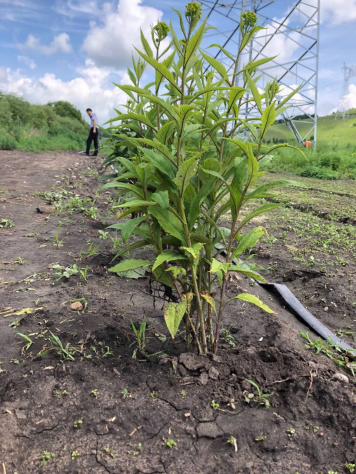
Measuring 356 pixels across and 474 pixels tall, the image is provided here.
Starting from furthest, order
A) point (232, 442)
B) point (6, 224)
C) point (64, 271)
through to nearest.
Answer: point (6, 224), point (64, 271), point (232, 442)

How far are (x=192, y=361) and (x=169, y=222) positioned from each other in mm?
676

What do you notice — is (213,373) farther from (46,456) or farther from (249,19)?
(249,19)

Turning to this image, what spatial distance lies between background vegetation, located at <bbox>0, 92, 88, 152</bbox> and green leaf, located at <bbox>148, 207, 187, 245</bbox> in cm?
1521

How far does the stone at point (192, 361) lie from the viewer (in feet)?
5.37

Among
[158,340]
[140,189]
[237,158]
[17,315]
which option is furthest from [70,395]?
[237,158]

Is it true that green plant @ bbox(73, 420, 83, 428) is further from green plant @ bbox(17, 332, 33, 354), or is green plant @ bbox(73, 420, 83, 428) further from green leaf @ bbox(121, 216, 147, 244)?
green leaf @ bbox(121, 216, 147, 244)

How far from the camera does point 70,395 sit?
1483mm

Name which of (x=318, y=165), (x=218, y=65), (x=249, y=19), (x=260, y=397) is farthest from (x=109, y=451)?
(x=318, y=165)

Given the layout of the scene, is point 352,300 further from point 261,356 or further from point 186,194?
point 186,194

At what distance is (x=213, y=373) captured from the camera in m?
1.63

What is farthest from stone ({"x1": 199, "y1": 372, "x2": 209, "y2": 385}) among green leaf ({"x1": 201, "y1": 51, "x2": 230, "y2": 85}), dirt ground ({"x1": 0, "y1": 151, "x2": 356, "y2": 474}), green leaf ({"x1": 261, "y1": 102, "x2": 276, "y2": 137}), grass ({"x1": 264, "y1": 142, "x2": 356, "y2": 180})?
grass ({"x1": 264, "y1": 142, "x2": 356, "y2": 180})

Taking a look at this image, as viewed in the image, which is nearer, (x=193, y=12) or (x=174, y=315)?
(x=193, y=12)

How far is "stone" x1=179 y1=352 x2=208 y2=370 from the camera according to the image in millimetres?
1637

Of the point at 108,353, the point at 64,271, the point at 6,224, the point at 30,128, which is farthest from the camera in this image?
the point at 30,128
